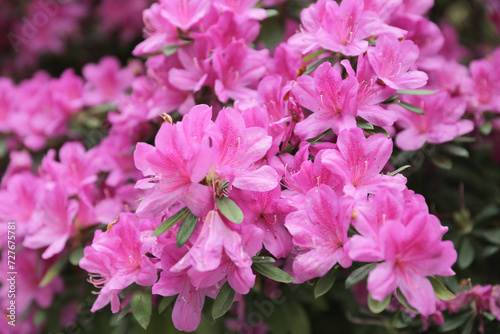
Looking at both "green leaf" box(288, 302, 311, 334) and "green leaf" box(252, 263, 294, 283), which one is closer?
"green leaf" box(252, 263, 294, 283)

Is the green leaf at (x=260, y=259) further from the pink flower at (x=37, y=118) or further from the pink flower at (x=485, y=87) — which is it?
the pink flower at (x=37, y=118)

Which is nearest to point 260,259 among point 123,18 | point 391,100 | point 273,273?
point 273,273

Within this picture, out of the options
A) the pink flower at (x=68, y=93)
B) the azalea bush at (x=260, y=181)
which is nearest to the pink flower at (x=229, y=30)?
the azalea bush at (x=260, y=181)

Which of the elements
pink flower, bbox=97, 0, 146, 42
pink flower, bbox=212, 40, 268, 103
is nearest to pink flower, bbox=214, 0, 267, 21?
pink flower, bbox=212, 40, 268, 103

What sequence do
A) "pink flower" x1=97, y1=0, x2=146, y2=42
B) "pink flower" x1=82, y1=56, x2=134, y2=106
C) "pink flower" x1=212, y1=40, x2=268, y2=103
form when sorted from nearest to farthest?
"pink flower" x1=212, y1=40, x2=268, y2=103 → "pink flower" x1=82, y1=56, x2=134, y2=106 → "pink flower" x1=97, y1=0, x2=146, y2=42

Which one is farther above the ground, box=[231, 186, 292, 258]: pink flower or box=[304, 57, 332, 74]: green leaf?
box=[304, 57, 332, 74]: green leaf

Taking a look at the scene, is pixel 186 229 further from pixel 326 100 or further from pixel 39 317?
pixel 39 317

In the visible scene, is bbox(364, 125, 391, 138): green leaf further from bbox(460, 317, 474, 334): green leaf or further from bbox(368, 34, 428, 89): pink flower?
bbox(460, 317, 474, 334): green leaf
